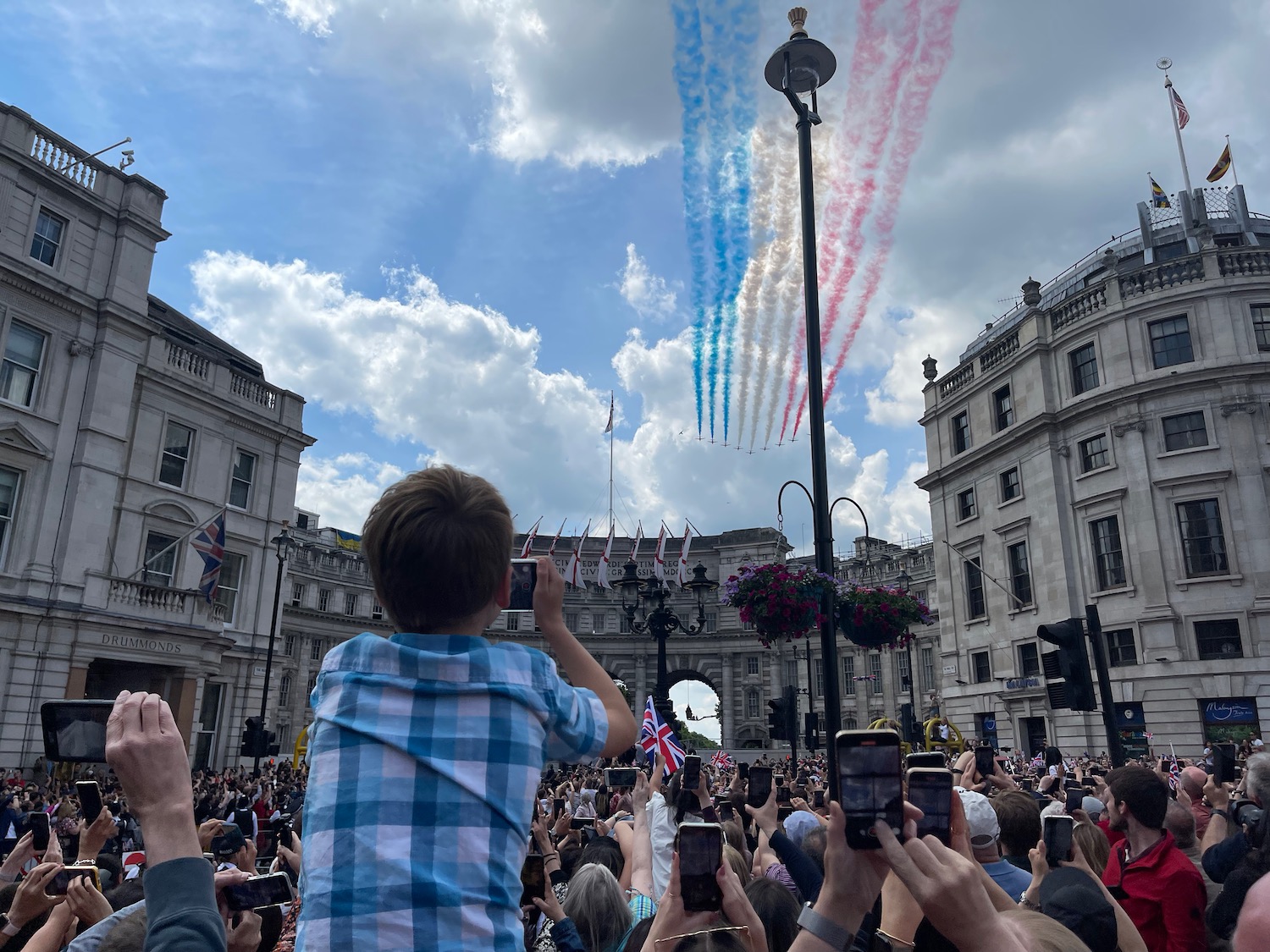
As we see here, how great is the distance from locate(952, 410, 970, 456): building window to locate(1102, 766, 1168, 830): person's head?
36.6 meters

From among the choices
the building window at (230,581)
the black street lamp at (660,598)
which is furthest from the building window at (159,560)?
the black street lamp at (660,598)

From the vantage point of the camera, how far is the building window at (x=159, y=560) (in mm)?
27094

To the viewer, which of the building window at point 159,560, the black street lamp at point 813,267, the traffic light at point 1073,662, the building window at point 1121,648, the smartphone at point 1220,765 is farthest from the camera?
the building window at point 1121,648

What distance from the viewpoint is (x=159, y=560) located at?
27.6 metres

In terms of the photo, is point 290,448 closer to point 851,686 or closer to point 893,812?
point 893,812

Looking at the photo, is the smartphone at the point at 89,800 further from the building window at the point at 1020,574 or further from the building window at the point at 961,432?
the building window at the point at 961,432

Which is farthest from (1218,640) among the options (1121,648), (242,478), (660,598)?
(242,478)

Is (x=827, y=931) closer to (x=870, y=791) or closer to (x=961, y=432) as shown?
(x=870, y=791)

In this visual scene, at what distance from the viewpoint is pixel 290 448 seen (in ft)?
109

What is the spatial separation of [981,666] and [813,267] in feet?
106

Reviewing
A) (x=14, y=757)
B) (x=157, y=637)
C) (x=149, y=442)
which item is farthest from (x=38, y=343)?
(x=14, y=757)

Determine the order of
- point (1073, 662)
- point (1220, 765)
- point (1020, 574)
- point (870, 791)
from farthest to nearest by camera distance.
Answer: point (1020, 574), point (1073, 662), point (1220, 765), point (870, 791)

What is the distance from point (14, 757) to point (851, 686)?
52.9 metres

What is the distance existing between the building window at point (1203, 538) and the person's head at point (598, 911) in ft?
102
